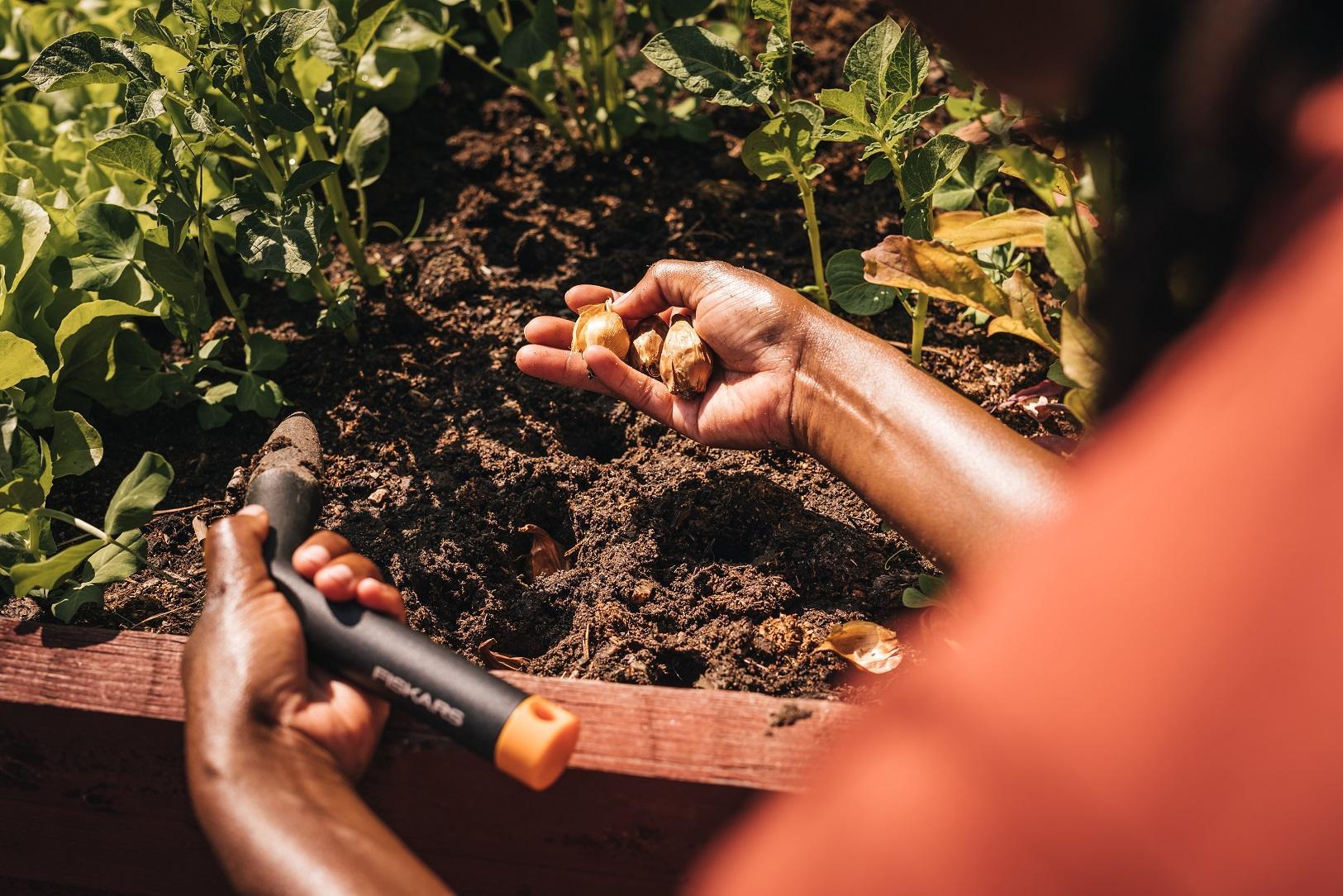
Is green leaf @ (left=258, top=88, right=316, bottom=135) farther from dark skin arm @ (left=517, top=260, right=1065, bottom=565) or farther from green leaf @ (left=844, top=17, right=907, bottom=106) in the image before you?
green leaf @ (left=844, top=17, right=907, bottom=106)

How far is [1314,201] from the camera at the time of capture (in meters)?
0.62

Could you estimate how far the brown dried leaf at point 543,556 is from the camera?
160 centimetres

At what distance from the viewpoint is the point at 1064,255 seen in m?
1.19

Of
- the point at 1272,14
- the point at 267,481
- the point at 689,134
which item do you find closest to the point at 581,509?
the point at 267,481

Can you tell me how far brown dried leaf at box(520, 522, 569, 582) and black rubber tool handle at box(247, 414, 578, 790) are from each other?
1.50 ft

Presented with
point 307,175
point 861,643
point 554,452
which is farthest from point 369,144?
point 861,643

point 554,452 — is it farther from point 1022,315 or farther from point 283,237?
point 1022,315

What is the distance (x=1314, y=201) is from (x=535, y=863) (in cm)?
111

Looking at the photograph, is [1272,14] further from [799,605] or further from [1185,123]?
[799,605]

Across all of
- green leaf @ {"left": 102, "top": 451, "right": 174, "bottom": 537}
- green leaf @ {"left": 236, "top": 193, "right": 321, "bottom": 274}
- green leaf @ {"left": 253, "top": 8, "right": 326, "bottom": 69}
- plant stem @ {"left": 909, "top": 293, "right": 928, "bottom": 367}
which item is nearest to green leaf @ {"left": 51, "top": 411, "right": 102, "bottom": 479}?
green leaf @ {"left": 102, "top": 451, "right": 174, "bottom": 537}

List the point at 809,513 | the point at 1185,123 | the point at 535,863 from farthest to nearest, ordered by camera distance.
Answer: the point at 809,513 < the point at 535,863 < the point at 1185,123

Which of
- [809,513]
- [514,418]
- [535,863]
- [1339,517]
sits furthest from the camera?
[514,418]

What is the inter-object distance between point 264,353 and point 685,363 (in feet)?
2.45

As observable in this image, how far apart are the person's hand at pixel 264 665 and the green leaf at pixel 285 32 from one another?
0.70 meters
